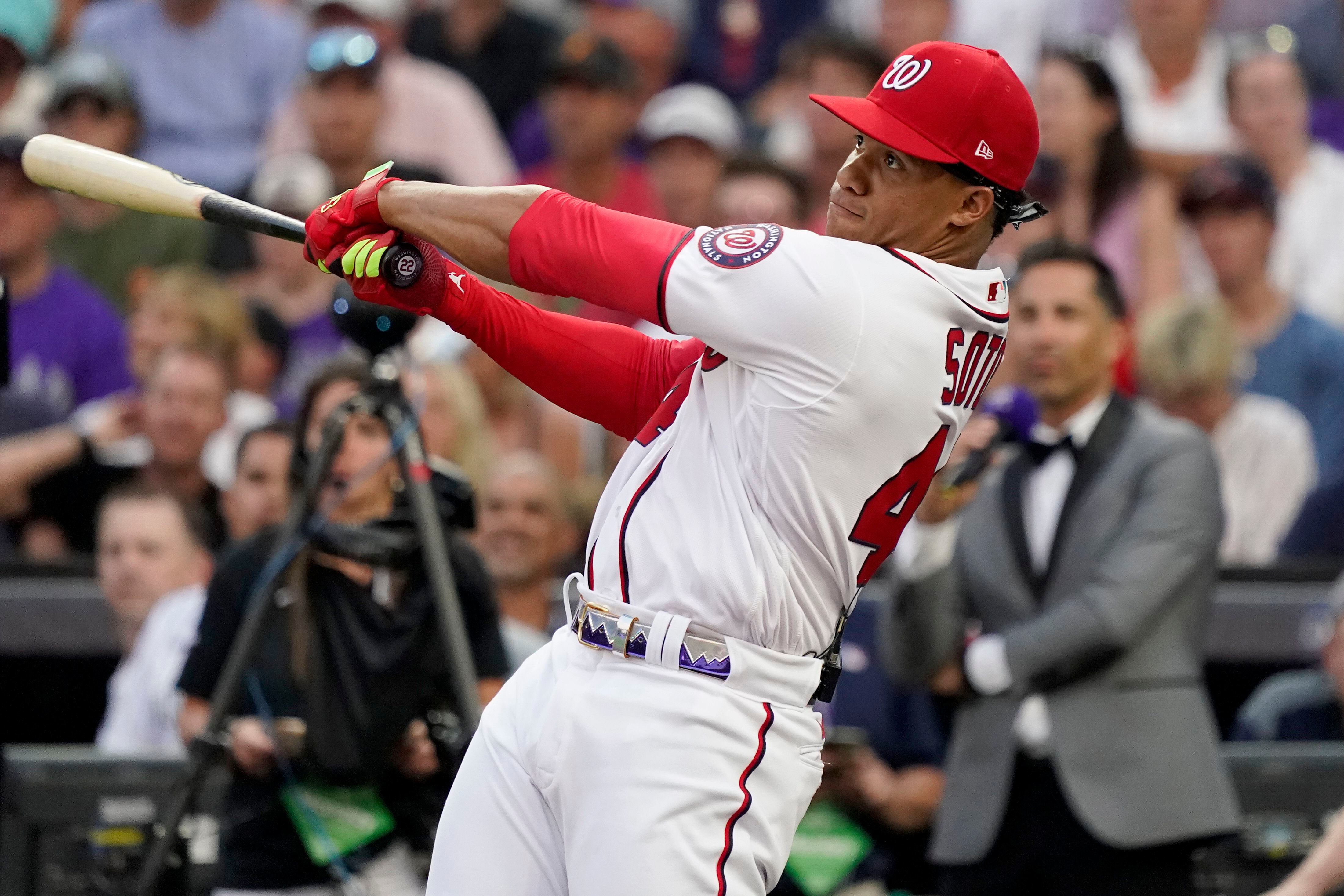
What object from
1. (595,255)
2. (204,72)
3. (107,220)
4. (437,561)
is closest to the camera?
(595,255)

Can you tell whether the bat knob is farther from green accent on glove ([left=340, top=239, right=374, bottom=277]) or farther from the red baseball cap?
the red baseball cap

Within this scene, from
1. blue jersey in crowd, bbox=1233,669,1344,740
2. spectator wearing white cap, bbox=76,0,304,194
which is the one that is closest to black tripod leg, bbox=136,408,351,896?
blue jersey in crowd, bbox=1233,669,1344,740

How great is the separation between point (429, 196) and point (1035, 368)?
242 centimetres

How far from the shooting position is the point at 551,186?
7418mm

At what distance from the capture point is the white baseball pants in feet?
9.11

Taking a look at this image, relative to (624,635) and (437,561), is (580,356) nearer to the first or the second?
(624,635)

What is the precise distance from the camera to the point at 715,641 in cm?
284

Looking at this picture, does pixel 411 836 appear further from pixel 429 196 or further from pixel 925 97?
pixel 925 97

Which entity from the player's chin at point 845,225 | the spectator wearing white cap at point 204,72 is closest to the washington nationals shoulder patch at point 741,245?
the player's chin at point 845,225

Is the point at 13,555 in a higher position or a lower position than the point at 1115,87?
lower

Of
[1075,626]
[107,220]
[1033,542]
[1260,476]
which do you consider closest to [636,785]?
[1075,626]

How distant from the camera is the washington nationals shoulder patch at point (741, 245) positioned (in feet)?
9.02

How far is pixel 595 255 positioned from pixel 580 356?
1.63 ft

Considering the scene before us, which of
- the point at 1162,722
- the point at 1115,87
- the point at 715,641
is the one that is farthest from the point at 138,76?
the point at 715,641
